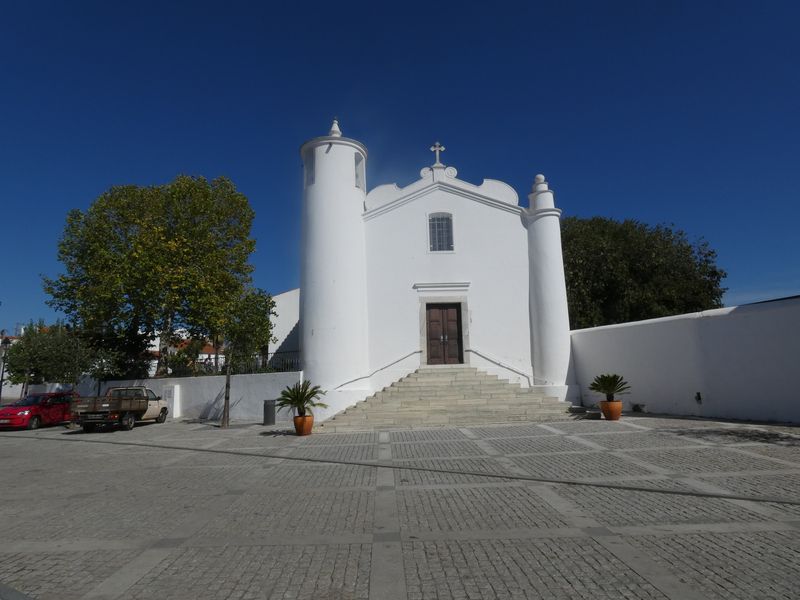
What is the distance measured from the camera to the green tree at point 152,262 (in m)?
19.3

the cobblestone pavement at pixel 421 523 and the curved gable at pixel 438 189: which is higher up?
the curved gable at pixel 438 189

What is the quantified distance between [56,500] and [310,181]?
521 inches

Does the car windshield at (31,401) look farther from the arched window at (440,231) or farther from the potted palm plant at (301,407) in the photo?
the arched window at (440,231)

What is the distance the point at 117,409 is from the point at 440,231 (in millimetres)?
12796

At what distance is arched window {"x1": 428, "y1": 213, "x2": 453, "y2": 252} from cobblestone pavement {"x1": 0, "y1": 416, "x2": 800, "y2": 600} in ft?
32.1

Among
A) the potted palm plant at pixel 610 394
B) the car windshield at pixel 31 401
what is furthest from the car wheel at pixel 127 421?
the potted palm plant at pixel 610 394

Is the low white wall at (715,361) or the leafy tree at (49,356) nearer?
the low white wall at (715,361)

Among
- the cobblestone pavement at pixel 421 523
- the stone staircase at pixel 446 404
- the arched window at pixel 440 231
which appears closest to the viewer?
the cobblestone pavement at pixel 421 523

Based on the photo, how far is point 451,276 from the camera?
18438 millimetres

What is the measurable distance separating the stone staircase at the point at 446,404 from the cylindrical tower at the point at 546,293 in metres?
1.62

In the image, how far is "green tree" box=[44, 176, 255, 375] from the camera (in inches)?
759

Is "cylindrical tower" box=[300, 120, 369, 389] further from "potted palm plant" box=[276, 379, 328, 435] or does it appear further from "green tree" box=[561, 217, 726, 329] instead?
"green tree" box=[561, 217, 726, 329]

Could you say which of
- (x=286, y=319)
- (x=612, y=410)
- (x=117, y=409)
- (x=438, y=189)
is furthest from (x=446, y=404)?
(x=286, y=319)

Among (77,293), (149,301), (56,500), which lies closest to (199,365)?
(149,301)
